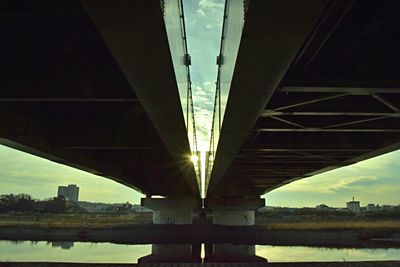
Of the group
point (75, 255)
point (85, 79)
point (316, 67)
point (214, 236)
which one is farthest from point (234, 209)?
point (316, 67)

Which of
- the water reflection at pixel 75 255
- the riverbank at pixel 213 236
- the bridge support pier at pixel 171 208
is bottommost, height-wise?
the water reflection at pixel 75 255

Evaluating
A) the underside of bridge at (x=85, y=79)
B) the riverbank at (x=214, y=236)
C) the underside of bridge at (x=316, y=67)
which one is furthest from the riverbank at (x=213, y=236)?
the underside of bridge at (x=316, y=67)

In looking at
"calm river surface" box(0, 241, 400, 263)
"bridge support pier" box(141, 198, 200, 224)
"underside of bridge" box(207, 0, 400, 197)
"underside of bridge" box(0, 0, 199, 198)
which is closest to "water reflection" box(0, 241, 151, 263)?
"calm river surface" box(0, 241, 400, 263)

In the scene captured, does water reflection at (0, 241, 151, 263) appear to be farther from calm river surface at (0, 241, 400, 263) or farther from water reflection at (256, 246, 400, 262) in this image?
water reflection at (256, 246, 400, 262)

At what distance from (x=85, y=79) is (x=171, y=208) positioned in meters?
51.6

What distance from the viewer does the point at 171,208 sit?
5966 centimetres

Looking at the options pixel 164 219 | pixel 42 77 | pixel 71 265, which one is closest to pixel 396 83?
pixel 42 77

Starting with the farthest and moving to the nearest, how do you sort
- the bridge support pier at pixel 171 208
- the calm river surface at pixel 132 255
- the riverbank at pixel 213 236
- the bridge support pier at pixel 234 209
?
the bridge support pier at pixel 234 209
the bridge support pier at pixel 171 208
the riverbank at pixel 213 236
the calm river surface at pixel 132 255

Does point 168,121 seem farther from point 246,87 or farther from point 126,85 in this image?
point 246,87

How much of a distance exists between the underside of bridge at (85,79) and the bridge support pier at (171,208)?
4124cm

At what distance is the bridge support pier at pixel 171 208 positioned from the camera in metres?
59.3

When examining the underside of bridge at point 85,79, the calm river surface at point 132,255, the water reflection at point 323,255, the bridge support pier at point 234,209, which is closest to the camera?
the underside of bridge at point 85,79

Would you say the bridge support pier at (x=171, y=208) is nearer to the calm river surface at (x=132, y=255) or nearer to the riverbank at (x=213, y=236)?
the riverbank at (x=213, y=236)

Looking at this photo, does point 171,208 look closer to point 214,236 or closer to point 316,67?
point 214,236
